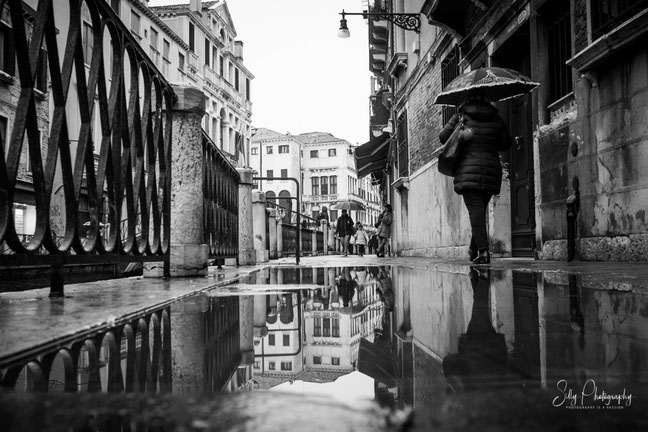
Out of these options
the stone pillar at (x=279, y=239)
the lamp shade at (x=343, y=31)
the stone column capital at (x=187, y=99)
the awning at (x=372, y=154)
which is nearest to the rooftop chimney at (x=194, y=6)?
the awning at (x=372, y=154)

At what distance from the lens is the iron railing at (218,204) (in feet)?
19.9

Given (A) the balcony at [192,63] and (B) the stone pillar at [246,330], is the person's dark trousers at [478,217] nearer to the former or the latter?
(B) the stone pillar at [246,330]

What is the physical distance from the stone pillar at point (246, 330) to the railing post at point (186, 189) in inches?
84.4

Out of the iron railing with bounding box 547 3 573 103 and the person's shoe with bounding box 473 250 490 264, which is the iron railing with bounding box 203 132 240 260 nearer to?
the person's shoe with bounding box 473 250 490 264

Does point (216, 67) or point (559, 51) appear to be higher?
point (216, 67)

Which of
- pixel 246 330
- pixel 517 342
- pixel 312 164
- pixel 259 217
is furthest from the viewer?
pixel 312 164

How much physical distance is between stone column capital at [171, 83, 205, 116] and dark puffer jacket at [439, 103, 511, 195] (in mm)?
2820

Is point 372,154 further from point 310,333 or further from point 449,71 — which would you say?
point 310,333

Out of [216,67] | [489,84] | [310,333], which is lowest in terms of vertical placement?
[310,333]

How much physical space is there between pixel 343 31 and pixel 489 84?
41.5ft

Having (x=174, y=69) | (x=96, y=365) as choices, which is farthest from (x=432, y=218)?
(x=174, y=69)

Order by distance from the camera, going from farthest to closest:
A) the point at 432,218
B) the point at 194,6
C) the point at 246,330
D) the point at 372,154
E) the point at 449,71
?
the point at 194,6
the point at 372,154
the point at 432,218
the point at 449,71
the point at 246,330

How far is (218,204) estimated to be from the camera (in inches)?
270

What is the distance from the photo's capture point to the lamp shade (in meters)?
18.2
